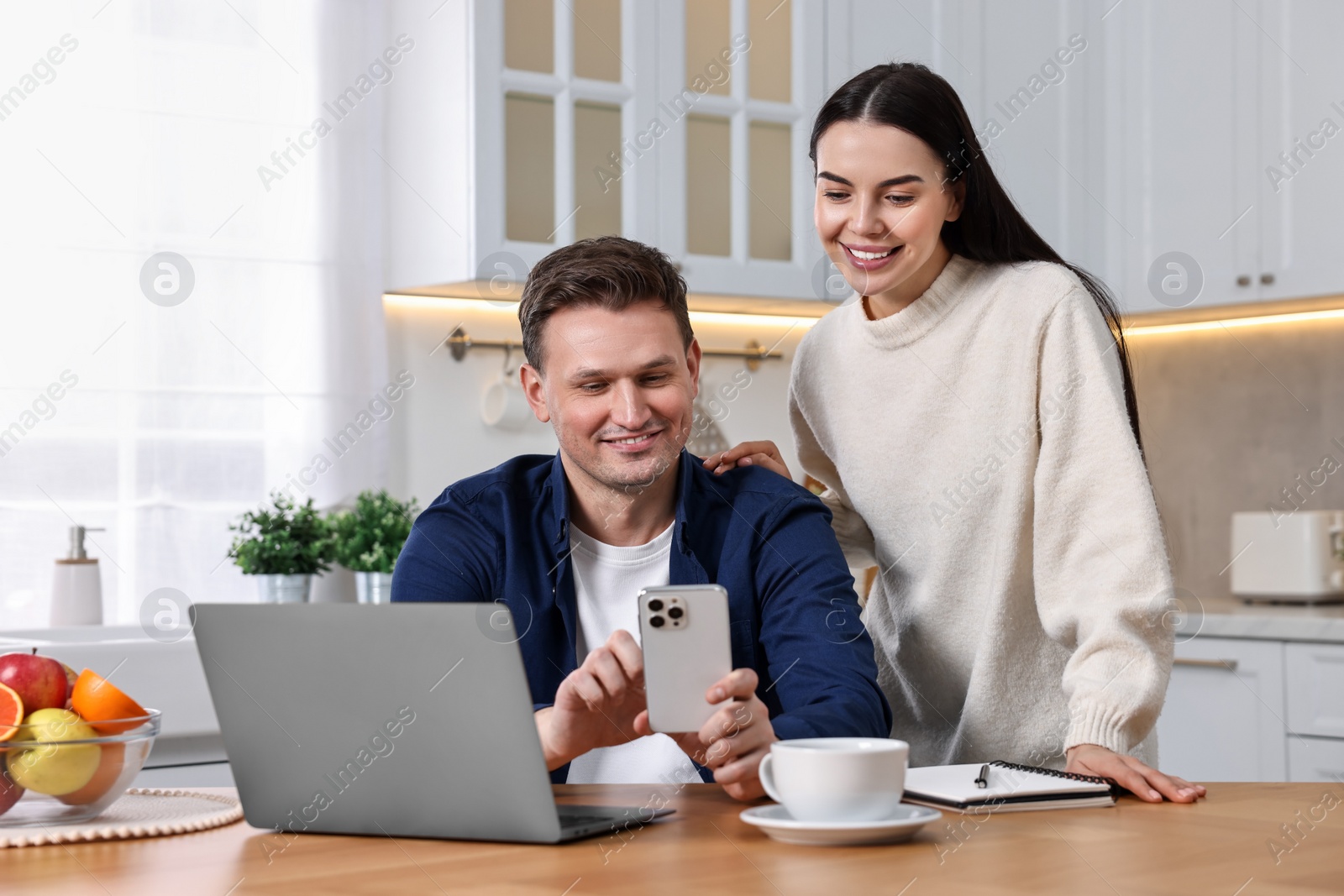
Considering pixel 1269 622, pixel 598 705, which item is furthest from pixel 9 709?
pixel 1269 622

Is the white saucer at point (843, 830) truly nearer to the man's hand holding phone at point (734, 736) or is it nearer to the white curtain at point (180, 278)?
the man's hand holding phone at point (734, 736)

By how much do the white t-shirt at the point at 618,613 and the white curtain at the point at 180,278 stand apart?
1.50 m

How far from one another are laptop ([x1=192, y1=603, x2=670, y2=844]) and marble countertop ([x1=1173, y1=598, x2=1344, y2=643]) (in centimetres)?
201

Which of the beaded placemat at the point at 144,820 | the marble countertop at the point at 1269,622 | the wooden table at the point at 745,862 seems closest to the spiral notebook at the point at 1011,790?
the wooden table at the point at 745,862

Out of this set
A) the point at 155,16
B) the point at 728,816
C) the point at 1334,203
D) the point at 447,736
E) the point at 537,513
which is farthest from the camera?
the point at 1334,203

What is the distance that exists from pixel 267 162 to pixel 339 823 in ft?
6.98

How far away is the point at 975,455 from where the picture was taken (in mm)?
1583

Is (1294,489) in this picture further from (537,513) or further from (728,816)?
(728,816)

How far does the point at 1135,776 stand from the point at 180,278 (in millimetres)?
2199

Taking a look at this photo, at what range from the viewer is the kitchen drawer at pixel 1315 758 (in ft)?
9.14

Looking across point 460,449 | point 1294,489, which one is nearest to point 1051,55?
point 1294,489

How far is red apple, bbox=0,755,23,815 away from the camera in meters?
1.08

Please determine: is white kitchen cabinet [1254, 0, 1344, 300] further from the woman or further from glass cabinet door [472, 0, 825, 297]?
the woman

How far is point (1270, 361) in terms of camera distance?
3.50 meters
